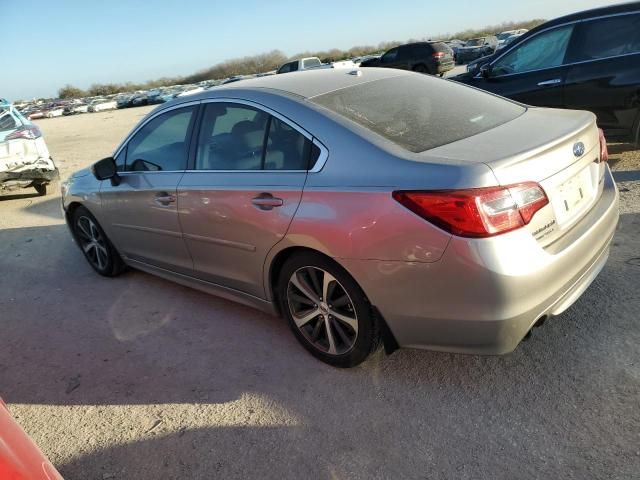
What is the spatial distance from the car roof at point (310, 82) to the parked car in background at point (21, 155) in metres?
6.03

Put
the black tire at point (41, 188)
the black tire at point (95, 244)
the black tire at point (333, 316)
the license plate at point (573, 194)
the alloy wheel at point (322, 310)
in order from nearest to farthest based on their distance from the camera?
the license plate at point (573, 194) → the black tire at point (333, 316) → the alloy wheel at point (322, 310) → the black tire at point (95, 244) → the black tire at point (41, 188)

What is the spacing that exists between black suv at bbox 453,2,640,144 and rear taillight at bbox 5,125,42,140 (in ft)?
23.9

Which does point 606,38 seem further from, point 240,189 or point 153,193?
point 153,193

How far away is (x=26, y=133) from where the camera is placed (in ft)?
28.0


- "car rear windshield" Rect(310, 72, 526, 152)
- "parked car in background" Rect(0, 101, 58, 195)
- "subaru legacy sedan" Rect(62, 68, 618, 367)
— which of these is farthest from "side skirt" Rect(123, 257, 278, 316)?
"parked car in background" Rect(0, 101, 58, 195)

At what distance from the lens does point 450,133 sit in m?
2.72

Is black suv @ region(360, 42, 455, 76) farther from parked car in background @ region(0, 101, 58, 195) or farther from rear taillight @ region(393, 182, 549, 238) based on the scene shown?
rear taillight @ region(393, 182, 549, 238)

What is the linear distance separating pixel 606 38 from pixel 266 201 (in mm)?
4819

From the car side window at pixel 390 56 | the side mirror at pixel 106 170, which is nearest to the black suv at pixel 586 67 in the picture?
the side mirror at pixel 106 170

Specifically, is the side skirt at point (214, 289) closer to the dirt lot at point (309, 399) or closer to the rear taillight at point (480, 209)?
the dirt lot at point (309, 399)

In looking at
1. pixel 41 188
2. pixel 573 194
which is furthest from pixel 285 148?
pixel 41 188

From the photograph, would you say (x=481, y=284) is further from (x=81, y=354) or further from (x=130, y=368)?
(x=81, y=354)

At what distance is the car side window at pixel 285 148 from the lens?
9.21 ft

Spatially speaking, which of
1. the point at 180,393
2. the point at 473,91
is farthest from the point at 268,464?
the point at 473,91
